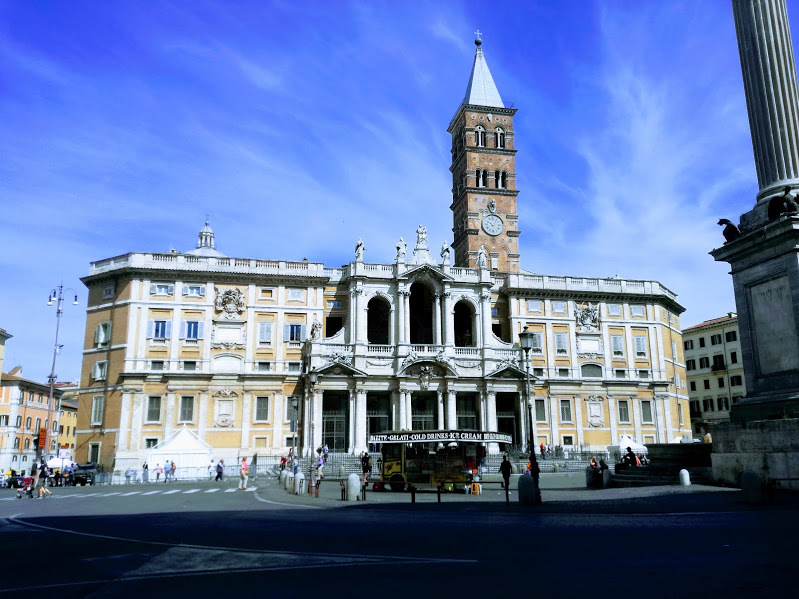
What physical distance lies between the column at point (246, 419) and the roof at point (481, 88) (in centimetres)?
3873

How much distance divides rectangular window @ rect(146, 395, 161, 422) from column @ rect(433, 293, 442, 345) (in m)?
22.2

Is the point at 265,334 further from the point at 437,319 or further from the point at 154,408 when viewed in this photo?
the point at 437,319

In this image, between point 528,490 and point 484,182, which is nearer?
point 528,490

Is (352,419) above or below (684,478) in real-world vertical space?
above

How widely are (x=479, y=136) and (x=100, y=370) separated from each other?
42.3 m

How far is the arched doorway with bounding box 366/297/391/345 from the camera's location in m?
57.6

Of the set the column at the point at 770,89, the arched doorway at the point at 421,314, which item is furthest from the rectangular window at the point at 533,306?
the column at the point at 770,89

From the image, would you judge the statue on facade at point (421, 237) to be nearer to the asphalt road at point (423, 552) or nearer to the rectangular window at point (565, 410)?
the rectangular window at point (565, 410)

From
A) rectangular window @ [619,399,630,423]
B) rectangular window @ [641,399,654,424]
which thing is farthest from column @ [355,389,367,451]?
rectangular window @ [641,399,654,424]

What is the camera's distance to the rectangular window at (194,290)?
52656mm

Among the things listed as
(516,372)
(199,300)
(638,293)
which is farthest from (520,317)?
(199,300)

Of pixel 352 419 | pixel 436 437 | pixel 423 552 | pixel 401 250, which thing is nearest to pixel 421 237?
pixel 401 250

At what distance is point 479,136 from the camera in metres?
67.8

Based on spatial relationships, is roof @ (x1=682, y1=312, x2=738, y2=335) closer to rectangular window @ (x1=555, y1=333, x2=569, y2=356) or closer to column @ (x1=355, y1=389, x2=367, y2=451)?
rectangular window @ (x1=555, y1=333, x2=569, y2=356)
